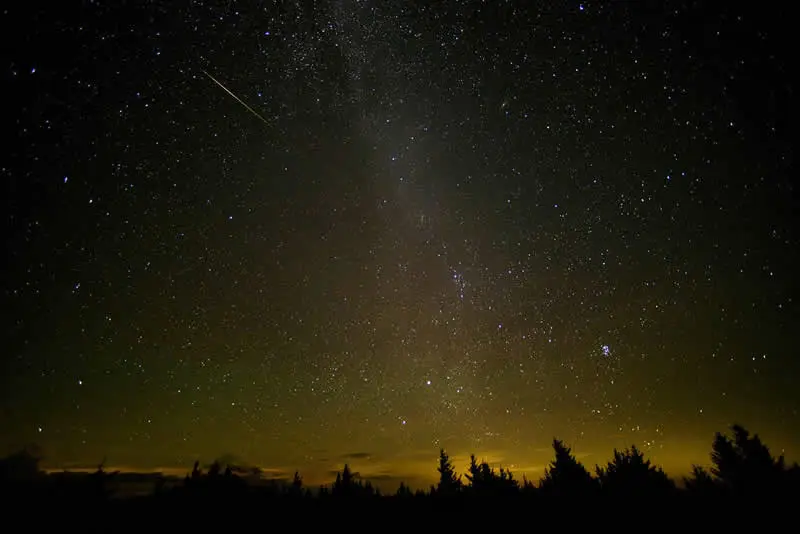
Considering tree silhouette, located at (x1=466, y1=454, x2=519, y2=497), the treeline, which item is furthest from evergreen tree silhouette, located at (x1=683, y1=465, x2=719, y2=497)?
tree silhouette, located at (x1=466, y1=454, x2=519, y2=497)

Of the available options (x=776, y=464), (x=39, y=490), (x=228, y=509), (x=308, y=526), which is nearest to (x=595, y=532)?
(x=776, y=464)

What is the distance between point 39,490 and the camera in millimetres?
48625

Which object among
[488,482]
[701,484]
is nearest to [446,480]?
[488,482]

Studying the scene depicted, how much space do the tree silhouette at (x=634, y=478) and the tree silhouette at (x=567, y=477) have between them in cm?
151

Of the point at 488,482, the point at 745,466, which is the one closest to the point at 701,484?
the point at 745,466

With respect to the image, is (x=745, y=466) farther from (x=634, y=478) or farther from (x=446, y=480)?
(x=446, y=480)

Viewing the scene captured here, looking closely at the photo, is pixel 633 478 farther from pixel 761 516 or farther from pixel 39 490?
pixel 39 490

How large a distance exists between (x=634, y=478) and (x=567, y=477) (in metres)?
4.46

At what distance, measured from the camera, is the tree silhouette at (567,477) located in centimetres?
2731

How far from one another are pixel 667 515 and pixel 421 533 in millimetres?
16046

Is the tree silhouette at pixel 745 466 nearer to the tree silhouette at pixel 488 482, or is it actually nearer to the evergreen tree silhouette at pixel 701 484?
the evergreen tree silhouette at pixel 701 484

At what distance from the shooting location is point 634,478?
26.7 meters

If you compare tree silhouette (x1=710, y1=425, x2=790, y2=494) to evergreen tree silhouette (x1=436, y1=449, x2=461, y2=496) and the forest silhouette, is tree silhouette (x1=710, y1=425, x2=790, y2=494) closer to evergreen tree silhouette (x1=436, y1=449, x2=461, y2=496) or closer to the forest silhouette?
the forest silhouette

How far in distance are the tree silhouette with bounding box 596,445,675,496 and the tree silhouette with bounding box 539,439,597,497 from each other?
1511 mm
